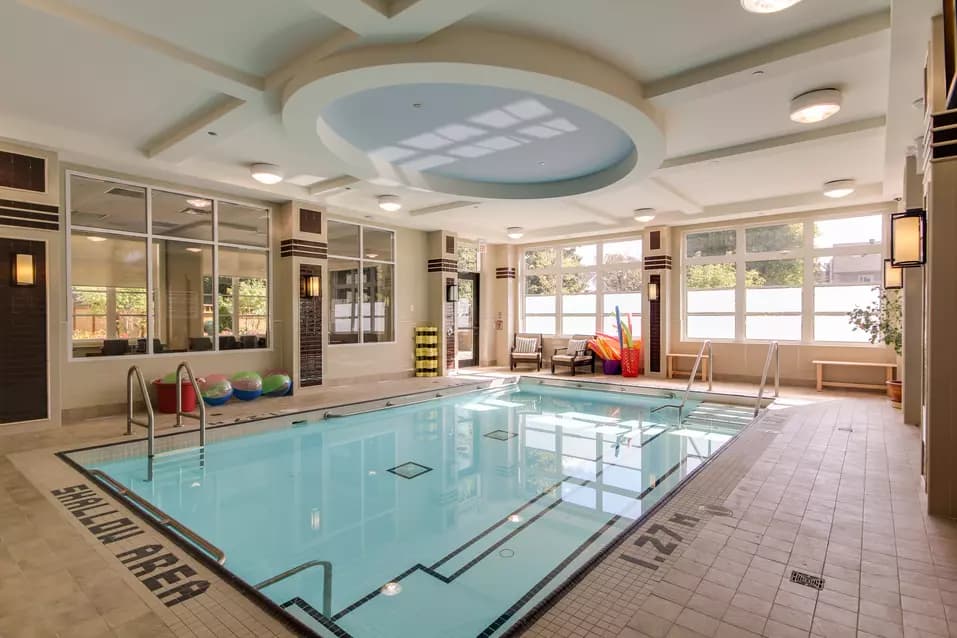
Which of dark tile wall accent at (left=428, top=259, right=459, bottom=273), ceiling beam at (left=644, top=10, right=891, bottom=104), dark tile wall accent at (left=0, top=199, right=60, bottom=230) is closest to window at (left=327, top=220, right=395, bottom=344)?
dark tile wall accent at (left=428, top=259, right=459, bottom=273)

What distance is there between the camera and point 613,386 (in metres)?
8.82

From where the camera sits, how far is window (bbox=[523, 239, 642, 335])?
35.6 ft

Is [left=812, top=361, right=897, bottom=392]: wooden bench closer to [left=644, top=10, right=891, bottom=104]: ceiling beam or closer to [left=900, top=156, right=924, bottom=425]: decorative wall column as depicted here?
[left=900, top=156, right=924, bottom=425]: decorative wall column

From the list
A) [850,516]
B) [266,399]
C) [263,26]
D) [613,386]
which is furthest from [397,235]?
[850,516]

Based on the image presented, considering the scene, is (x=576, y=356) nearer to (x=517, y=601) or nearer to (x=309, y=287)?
(x=309, y=287)

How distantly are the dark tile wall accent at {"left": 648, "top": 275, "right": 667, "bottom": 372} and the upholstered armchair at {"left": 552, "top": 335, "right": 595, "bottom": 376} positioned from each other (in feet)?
4.10

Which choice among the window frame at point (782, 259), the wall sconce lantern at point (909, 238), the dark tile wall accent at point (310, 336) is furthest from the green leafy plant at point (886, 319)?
the dark tile wall accent at point (310, 336)

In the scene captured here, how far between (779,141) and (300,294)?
686cm

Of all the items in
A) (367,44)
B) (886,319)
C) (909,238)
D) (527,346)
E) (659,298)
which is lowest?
(527,346)

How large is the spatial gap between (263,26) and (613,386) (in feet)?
24.2

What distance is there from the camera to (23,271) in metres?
5.36

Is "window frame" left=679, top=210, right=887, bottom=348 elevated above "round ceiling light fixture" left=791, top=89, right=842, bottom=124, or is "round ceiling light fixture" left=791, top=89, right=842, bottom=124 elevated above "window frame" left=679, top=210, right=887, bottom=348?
"round ceiling light fixture" left=791, top=89, right=842, bottom=124

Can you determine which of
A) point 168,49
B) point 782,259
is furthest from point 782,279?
point 168,49

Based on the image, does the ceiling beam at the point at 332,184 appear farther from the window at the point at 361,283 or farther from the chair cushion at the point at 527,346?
the chair cushion at the point at 527,346
